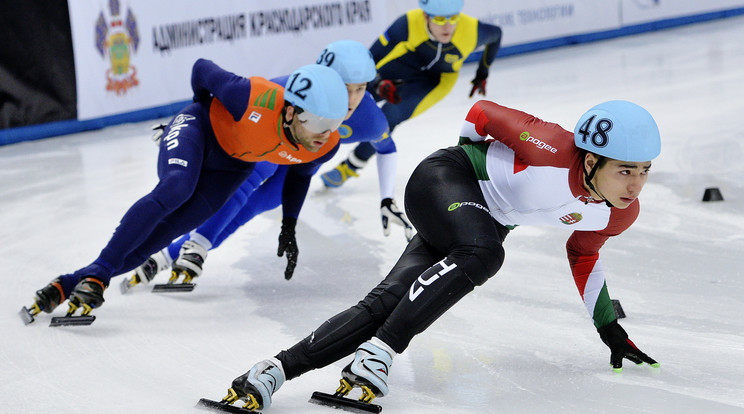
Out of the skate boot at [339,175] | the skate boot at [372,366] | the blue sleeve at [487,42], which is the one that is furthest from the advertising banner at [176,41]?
the skate boot at [372,366]

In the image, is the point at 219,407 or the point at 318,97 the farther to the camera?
the point at 318,97

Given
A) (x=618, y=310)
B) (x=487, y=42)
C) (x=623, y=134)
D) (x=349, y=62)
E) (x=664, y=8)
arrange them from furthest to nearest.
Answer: (x=664, y=8), (x=487, y=42), (x=349, y=62), (x=618, y=310), (x=623, y=134)

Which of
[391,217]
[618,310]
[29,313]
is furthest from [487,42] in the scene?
[29,313]

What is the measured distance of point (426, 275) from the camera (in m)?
2.81

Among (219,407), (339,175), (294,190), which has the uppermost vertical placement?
(294,190)

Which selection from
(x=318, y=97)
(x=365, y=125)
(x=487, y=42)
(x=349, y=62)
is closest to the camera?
(x=318, y=97)

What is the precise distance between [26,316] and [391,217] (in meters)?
1.90

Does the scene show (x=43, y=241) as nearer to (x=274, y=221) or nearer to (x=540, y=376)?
(x=274, y=221)

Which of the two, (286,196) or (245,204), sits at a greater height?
(286,196)

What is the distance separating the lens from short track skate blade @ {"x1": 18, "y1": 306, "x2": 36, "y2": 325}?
3.83 metres

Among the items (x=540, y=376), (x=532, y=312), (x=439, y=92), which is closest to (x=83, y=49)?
(x=439, y=92)

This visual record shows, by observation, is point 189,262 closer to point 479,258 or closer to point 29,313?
point 29,313

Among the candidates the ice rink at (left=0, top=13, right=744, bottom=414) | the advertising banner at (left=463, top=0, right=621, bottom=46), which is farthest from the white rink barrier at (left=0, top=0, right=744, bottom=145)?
the ice rink at (left=0, top=13, right=744, bottom=414)

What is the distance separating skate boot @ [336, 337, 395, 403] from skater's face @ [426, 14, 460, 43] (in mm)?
3888
